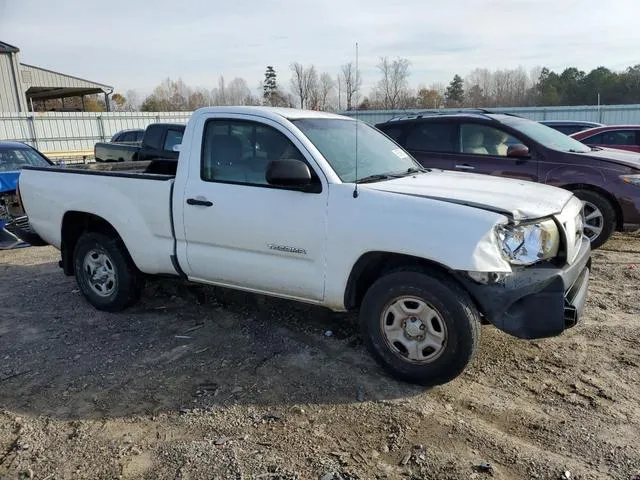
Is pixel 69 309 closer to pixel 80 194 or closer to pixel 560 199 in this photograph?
pixel 80 194

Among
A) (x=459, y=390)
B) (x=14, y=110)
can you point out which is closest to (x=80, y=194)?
(x=459, y=390)

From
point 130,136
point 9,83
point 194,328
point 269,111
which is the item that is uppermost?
point 9,83

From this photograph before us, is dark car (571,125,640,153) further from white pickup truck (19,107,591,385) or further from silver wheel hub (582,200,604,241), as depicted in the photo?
white pickup truck (19,107,591,385)

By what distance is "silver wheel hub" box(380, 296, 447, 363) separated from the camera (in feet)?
11.9

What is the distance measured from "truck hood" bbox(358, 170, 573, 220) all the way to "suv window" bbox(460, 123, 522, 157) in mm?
3312

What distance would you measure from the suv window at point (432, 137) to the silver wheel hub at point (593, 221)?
6.56 feet

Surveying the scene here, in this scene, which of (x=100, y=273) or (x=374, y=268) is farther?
(x=100, y=273)

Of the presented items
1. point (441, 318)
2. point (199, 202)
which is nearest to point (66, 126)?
point (199, 202)

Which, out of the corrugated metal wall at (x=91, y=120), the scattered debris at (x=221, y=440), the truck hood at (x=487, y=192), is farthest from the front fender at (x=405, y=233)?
the corrugated metal wall at (x=91, y=120)

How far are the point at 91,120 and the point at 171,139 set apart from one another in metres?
17.9

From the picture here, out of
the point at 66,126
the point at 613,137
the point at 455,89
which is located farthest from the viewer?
the point at 455,89

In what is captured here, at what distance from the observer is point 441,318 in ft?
11.7

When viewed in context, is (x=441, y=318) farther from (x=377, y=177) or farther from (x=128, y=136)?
(x=128, y=136)

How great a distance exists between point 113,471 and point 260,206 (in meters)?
2.05
